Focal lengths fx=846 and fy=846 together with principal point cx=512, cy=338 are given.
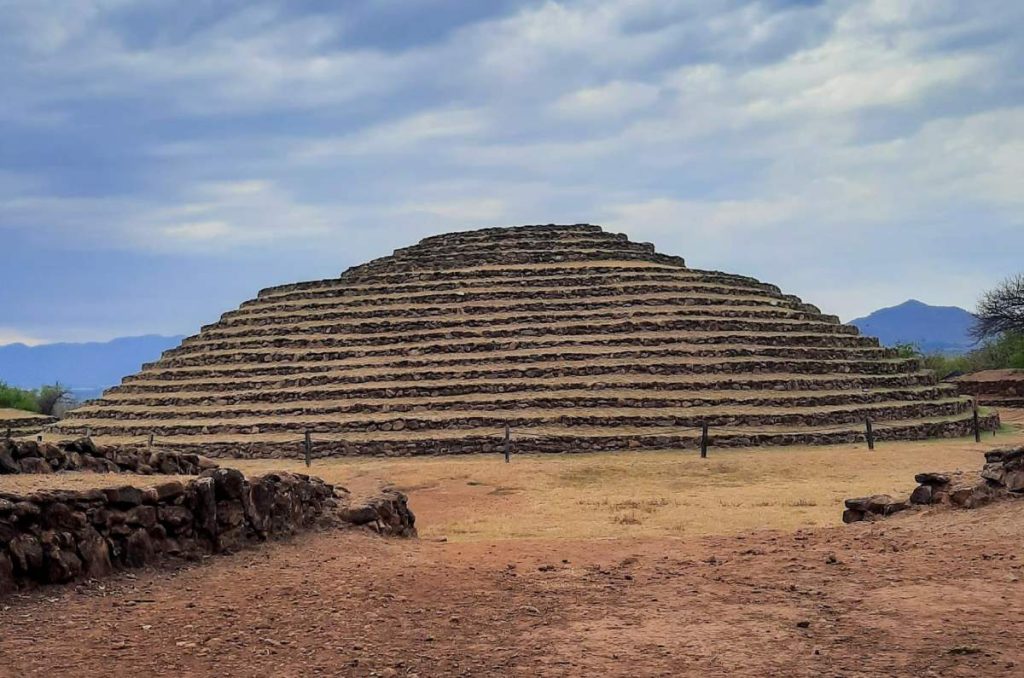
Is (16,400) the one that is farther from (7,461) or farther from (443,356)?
(7,461)

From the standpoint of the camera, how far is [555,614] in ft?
19.3

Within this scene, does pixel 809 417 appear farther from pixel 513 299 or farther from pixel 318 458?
pixel 318 458

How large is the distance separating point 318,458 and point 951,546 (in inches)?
701

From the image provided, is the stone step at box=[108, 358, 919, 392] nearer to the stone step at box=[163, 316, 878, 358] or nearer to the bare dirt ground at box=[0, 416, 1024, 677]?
the stone step at box=[163, 316, 878, 358]

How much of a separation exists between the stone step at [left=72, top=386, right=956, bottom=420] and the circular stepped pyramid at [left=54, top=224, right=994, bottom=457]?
6 cm

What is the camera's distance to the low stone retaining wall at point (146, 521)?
19.1 ft

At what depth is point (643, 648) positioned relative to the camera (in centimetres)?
514

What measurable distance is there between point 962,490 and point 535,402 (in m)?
15.3

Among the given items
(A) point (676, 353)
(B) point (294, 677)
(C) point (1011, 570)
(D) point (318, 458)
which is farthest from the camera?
(A) point (676, 353)

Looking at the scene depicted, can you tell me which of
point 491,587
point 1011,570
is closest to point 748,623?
point 491,587

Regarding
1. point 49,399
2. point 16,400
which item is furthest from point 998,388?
point 49,399

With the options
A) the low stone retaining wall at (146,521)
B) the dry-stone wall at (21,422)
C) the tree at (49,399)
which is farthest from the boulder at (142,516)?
the tree at (49,399)

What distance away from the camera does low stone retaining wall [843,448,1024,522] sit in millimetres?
8969

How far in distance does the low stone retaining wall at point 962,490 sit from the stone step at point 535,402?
45.5ft
